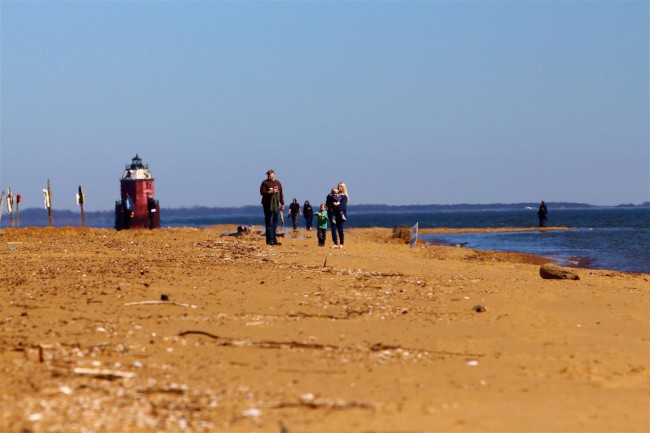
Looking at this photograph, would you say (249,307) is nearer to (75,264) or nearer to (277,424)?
(277,424)

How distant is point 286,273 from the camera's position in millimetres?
14461

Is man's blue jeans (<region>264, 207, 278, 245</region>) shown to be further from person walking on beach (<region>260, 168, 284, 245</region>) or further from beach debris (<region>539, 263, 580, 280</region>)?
beach debris (<region>539, 263, 580, 280</region>)

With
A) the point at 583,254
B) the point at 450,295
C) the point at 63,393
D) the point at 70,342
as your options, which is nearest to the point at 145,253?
the point at 450,295

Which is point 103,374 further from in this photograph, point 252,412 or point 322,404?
point 322,404

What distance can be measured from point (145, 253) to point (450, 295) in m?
8.74

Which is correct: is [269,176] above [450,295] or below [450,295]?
above

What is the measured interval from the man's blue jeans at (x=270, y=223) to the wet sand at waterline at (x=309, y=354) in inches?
342

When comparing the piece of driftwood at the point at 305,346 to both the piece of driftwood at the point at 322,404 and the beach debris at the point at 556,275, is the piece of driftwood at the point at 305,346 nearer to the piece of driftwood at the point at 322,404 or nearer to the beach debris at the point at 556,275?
the piece of driftwood at the point at 322,404

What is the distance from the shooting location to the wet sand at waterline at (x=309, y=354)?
6363 millimetres

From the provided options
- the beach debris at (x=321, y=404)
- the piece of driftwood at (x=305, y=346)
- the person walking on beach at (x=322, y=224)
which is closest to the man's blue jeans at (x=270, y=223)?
the person walking on beach at (x=322, y=224)

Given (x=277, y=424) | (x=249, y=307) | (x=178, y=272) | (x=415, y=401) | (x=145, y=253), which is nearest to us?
(x=277, y=424)

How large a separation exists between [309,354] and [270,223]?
15.2 m

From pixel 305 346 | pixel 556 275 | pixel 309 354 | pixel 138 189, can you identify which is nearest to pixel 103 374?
pixel 309 354

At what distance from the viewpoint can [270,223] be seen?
2344 centimetres
